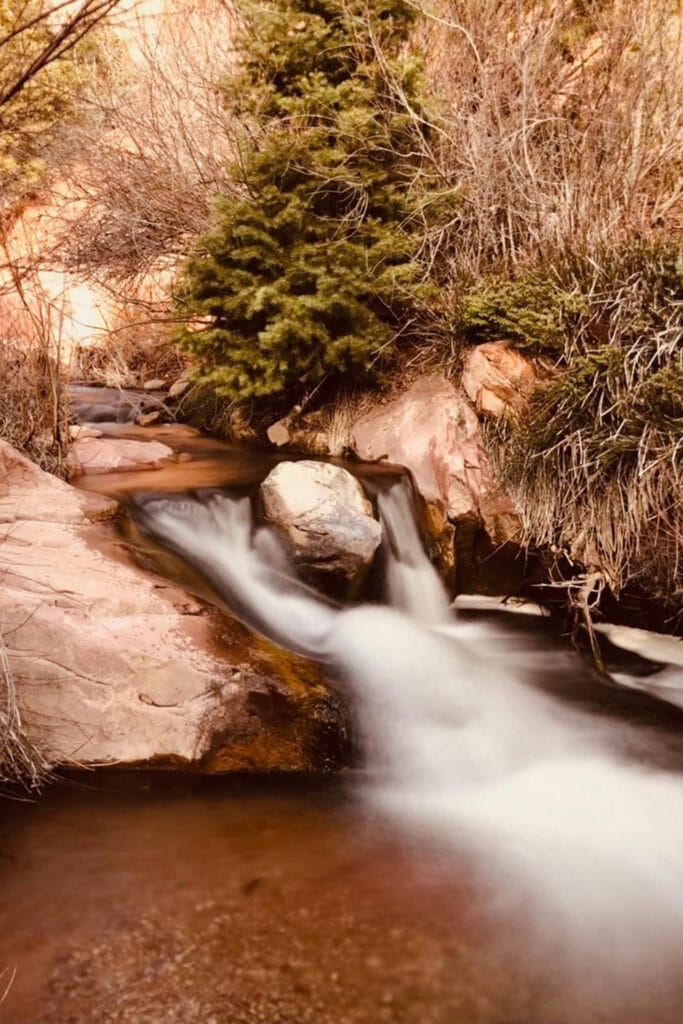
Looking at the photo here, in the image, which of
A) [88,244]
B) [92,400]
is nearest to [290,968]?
[92,400]

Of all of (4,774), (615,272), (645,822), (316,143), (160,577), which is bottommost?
(645,822)

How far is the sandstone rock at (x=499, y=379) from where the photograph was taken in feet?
17.6

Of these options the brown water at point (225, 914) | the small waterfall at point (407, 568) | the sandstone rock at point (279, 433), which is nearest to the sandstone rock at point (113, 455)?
the sandstone rock at point (279, 433)

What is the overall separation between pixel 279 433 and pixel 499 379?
2140mm

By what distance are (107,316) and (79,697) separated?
30.7ft

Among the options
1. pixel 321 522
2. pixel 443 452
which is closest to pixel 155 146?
pixel 443 452

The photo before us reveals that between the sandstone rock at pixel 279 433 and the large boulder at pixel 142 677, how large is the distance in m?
2.94

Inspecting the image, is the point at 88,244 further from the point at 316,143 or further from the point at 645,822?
the point at 645,822

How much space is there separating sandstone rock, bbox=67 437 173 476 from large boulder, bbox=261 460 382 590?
1502mm

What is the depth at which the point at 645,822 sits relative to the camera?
335 centimetres

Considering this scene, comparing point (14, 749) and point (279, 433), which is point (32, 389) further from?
point (14, 749)

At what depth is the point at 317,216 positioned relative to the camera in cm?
619

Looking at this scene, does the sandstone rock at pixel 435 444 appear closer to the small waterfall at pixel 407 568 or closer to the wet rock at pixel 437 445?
the wet rock at pixel 437 445

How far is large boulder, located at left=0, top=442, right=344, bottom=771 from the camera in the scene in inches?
129
